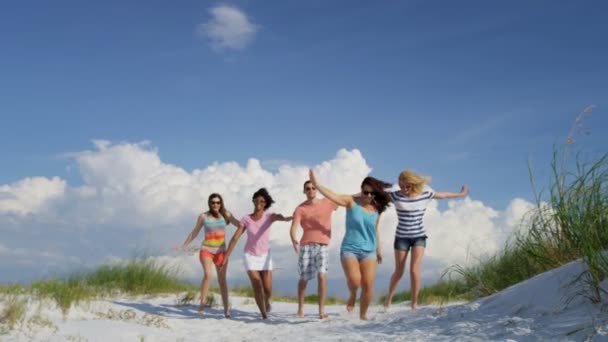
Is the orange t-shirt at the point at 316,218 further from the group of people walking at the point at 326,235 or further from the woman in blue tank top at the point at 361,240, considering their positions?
the woman in blue tank top at the point at 361,240

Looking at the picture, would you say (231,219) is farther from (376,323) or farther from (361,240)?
(376,323)

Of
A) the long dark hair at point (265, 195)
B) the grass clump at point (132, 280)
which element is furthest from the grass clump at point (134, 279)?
the long dark hair at point (265, 195)

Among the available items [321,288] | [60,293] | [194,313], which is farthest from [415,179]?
[60,293]

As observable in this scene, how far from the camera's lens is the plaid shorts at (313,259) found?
31.3 feet

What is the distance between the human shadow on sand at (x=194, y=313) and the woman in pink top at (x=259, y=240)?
0.57 meters

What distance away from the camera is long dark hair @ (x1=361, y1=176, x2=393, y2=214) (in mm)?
9000

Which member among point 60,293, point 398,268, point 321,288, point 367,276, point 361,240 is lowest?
point 60,293

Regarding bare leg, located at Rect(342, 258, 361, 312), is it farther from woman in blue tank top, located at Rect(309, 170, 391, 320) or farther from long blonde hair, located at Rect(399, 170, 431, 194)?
long blonde hair, located at Rect(399, 170, 431, 194)

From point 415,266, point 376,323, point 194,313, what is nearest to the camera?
point 376,323

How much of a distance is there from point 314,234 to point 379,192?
1.25 meters

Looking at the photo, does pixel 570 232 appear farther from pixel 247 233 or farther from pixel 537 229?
pixel 247 233

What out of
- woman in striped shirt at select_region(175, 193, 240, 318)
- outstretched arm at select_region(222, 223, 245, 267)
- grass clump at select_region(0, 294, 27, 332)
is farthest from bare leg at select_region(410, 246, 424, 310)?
grass clump at select_region(0, 294, 27, 332)

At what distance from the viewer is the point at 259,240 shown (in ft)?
33.2

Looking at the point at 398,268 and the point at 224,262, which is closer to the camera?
the point at 398,268
